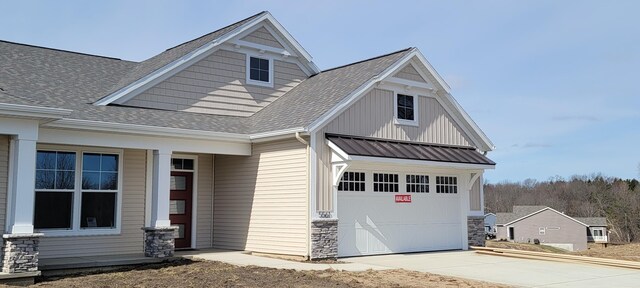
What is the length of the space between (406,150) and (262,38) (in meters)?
5.77

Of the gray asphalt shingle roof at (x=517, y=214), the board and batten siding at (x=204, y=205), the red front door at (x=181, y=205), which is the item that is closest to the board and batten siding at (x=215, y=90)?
the board and batten siding at (x=204, y=205)

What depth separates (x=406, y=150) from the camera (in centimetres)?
1596

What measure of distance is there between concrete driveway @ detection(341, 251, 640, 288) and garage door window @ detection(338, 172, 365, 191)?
5.85ft

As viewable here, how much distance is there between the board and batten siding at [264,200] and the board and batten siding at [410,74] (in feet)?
Result: 12.8

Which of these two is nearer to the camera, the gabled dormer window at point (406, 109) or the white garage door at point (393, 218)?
the white garage door at point (393, 218)

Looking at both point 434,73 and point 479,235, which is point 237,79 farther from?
point 479,235

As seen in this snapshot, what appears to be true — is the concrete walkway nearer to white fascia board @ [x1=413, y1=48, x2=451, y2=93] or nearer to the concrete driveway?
the concrete driveway

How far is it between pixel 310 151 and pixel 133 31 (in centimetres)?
877

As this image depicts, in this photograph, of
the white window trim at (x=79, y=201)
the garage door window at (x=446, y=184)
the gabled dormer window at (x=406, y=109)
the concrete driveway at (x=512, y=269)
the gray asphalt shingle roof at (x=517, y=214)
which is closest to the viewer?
the concrete driveway at (x=512, y=269)

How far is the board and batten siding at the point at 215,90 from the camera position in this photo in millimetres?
16281

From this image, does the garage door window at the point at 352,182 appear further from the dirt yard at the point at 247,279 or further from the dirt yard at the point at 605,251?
the dirt yard at the point at 605,251

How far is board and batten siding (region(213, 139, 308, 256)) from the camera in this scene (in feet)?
48.3

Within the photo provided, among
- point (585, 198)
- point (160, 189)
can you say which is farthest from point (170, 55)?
point (585, 198)

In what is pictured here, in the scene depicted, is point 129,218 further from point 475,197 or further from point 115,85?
point 475,197
